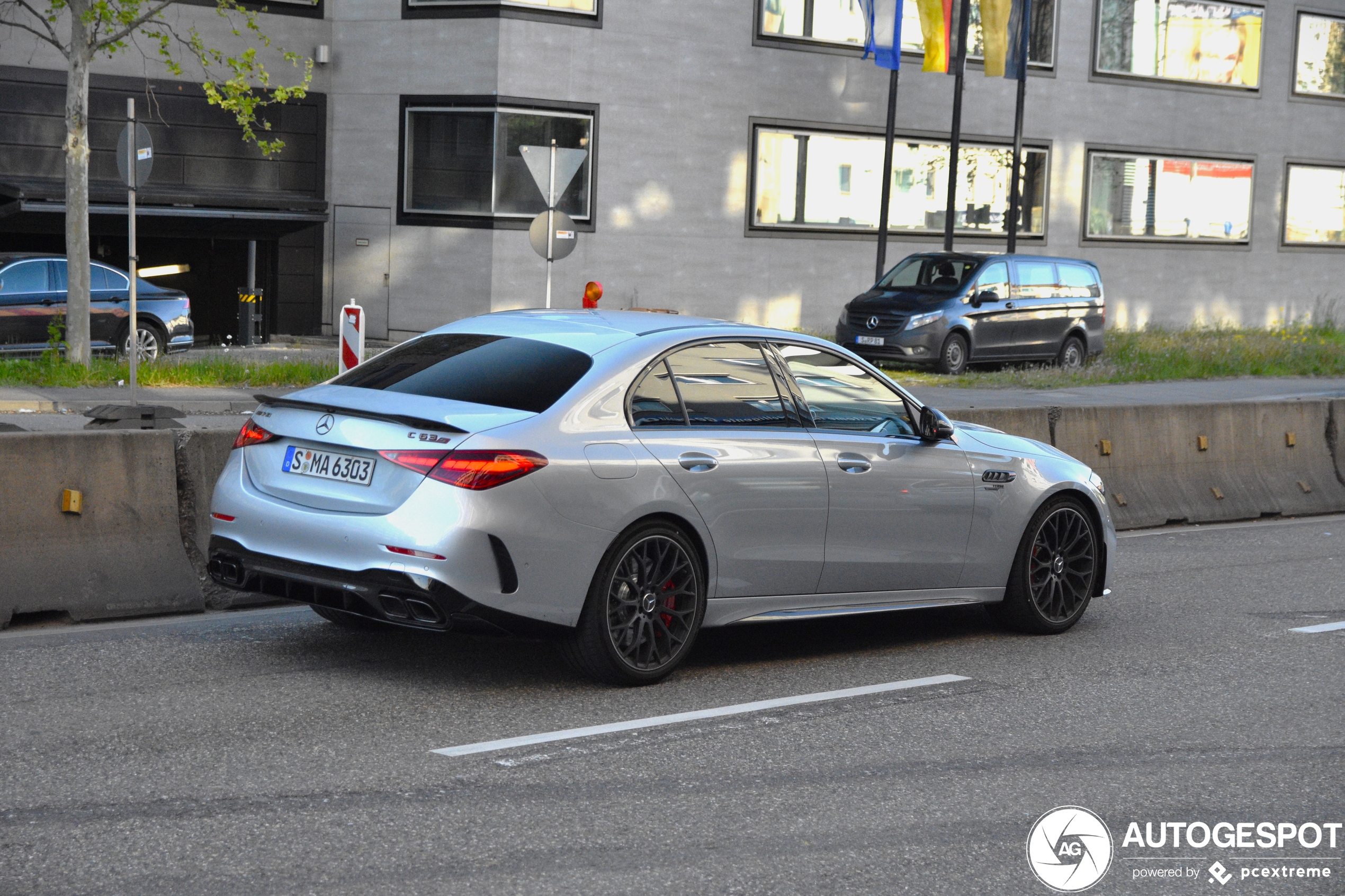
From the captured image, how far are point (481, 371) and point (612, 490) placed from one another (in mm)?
800

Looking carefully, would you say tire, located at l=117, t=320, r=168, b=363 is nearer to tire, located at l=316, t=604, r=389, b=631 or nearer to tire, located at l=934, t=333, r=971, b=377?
tire, located at l=934, t=333, r=971, b=377

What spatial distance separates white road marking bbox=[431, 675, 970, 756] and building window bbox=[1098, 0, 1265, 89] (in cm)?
2814

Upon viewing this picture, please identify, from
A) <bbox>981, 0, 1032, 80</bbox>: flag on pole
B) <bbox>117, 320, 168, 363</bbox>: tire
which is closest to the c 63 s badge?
<bbox>117, 320, 168, 363</bbox>: tire

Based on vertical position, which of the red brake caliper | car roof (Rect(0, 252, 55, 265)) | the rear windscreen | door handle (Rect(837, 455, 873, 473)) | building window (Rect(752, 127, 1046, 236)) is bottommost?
the red brake caliper

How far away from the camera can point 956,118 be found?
2828cm

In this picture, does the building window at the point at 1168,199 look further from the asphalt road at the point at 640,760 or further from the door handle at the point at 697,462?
the door handle at the point at 697,462

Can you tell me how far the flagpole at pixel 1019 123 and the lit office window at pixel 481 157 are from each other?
8149 mm

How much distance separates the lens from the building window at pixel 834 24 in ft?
92.5

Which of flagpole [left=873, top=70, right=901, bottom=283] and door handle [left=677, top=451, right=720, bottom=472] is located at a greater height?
flagpole [left=873, top=70, right=901, bottom=283]

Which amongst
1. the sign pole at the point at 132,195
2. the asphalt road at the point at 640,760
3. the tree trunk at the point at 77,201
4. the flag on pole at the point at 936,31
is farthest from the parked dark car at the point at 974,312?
the asphalt road at the point at 640,760

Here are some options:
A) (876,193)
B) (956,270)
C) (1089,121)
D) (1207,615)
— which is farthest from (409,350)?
(1089,121)

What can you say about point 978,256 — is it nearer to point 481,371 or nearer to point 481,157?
point 481,157

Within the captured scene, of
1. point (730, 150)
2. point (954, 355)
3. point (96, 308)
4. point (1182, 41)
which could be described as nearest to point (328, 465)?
point (96, 308)

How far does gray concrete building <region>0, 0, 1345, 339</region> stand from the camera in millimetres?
25703
